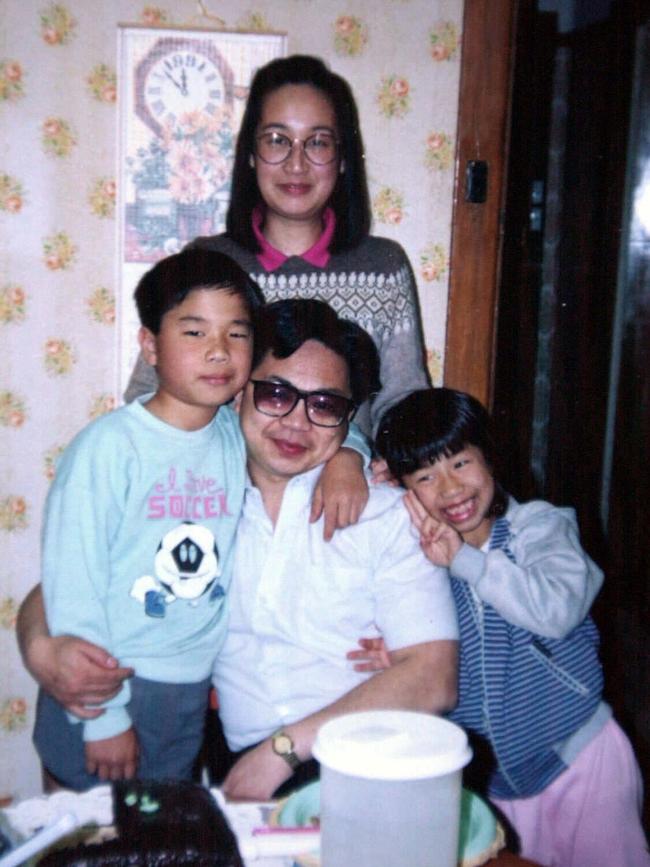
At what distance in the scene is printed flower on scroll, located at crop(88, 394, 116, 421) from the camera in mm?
1888

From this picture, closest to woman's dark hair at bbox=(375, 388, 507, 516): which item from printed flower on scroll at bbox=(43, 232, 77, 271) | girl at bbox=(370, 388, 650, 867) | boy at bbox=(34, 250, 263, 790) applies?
girl at bbox=(370, 388, 650, 867)

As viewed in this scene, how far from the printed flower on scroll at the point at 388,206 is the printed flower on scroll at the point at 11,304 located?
0.81 m

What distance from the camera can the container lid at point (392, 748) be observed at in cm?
66

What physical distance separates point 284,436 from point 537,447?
6.47 ft

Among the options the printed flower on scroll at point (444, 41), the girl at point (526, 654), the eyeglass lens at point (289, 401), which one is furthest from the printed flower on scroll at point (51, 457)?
the printed flower on scroll at point (444, 41)

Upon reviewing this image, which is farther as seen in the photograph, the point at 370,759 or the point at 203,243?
the point at 203,243

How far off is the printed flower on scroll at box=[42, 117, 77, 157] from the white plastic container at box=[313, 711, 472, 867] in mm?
1469

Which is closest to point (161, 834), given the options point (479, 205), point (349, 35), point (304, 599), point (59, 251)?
point (304, 599)

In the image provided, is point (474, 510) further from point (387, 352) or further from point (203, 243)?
point (203, 243)

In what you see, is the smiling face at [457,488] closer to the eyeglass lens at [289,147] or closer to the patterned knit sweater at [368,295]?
the patterned knit sweater at [368,295]

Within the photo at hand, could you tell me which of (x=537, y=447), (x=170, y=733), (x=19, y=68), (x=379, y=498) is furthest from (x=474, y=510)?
(x=537, y=447)

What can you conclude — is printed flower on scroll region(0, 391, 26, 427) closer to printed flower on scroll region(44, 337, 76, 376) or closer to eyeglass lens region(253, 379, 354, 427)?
printed flower on scroll region(44, 337, 76, 376)

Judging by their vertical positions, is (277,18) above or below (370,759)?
above

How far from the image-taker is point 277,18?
1.74m
